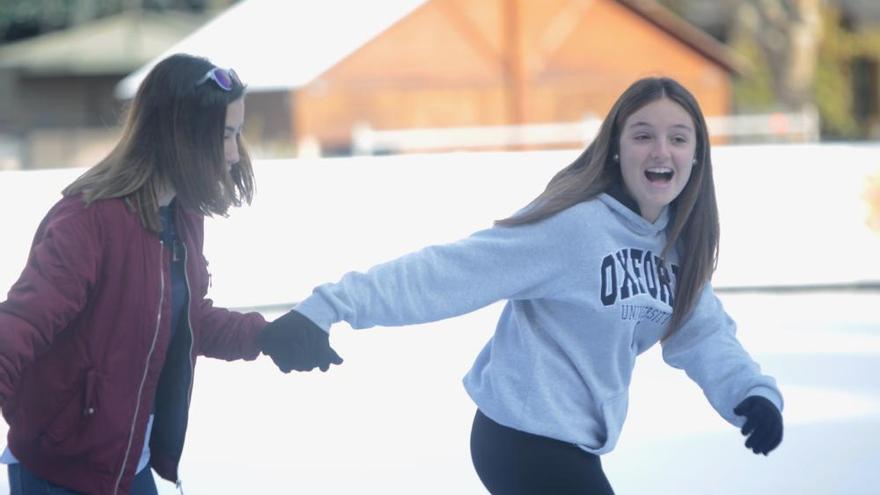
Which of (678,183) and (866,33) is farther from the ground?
(866,33)

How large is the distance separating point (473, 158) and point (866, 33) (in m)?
26.8

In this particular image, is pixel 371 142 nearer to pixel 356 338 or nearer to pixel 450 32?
pixel 450 32

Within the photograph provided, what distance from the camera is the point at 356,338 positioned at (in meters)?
11.7

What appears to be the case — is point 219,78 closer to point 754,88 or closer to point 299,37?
point 299,37

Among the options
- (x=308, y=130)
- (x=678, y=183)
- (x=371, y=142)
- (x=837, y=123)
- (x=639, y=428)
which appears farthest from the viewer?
(x=837, y=123)

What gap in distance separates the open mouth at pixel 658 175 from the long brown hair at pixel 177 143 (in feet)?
3.04

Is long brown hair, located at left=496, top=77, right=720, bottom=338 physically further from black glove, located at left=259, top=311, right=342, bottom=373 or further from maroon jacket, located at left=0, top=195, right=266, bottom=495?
maroon jacket, located at left=0, top=195, right=266, bottom=495

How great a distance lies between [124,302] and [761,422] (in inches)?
56.1

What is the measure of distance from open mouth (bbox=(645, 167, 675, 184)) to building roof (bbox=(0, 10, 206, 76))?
33.1m

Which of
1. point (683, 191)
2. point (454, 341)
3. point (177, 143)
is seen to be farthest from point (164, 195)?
point (454, 341)

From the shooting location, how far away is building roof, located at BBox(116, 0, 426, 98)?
1198 inches

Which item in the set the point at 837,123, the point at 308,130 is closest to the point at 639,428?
the point at 308,130

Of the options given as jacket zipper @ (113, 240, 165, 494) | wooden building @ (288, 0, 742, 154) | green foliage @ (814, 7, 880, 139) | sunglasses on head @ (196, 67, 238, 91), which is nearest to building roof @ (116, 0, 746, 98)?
wooden building @ (288, 0, 742, 154)

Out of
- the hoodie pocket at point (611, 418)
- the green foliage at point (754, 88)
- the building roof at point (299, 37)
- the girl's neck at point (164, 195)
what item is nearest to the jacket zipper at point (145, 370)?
the girl's neck at point (164, 195)
